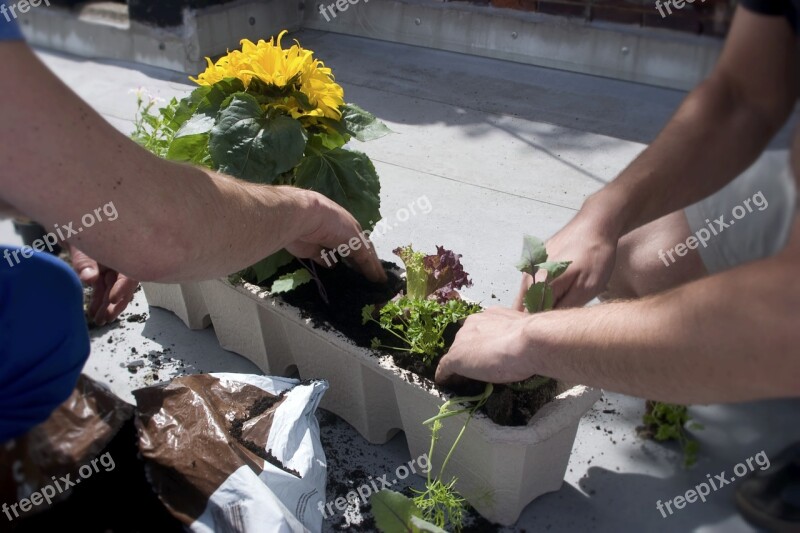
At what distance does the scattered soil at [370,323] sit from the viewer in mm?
1858

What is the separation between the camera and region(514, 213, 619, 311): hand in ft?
5.79

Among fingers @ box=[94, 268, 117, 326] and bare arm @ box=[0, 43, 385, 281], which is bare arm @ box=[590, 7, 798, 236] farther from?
fingers @ box=[94, 268, 117, 326]

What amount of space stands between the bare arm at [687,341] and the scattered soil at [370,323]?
0.29 meters

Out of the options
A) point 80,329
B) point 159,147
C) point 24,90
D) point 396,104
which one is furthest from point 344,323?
point 396,104

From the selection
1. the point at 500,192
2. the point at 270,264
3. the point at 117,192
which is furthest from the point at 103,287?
the point at 500,192

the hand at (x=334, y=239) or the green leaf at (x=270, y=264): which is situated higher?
the hand at (x=334, y=239)

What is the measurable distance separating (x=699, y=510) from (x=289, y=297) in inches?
52.3

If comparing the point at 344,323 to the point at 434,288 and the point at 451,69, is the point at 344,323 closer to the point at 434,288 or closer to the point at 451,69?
the point at 434,288

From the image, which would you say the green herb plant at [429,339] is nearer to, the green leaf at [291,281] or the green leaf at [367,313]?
the green leaf at [367,313]

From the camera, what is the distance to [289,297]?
2.29m

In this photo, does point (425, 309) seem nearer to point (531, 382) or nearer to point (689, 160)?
point (531, 382)

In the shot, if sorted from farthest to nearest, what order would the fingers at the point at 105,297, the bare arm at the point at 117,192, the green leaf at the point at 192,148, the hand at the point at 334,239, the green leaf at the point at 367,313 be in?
the fingers at the point at 105,297 < the green leaf at the point at 192,148 < the green leaf at the point at 367,313 < the hand at the point at 334,239 < the bare arm at the point at 117,192

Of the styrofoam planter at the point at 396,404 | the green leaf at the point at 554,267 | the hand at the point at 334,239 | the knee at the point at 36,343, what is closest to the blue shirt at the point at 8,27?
the knee at the point at 36,343

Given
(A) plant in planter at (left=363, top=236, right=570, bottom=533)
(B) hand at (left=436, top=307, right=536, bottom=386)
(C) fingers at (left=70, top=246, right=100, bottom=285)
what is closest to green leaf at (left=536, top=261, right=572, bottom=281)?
(A) plant in planter at (left=363, top=236, right=570, bottom=533)
